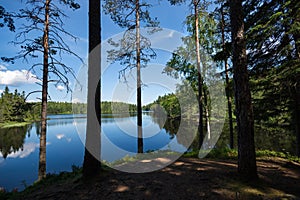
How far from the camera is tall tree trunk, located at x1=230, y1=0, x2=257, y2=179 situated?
319 cm

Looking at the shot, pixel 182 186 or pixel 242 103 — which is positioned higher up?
pixel 242 103

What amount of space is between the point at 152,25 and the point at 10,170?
56.7 ft

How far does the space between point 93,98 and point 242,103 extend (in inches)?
137

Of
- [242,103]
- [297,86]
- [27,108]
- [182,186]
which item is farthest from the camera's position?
[27,108]

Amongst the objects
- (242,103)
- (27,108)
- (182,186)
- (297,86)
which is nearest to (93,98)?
(182,186)

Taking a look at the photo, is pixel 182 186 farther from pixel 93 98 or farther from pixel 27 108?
pixel 27 108

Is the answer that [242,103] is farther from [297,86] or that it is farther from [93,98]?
[93,98]

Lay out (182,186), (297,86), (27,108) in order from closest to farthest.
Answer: (182,186)
(297,86)
(27,108)

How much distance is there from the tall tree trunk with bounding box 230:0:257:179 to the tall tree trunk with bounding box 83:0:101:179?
10.9ft

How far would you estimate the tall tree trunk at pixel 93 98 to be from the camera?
3839 millimetres

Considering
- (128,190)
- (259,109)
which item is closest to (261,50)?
(259,109)

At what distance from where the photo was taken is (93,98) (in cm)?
392

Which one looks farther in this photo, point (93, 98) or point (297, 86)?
point (297, 86)

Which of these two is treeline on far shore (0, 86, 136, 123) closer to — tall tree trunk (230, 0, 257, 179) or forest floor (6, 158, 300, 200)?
forest floor (6, 158, 300, 200)
